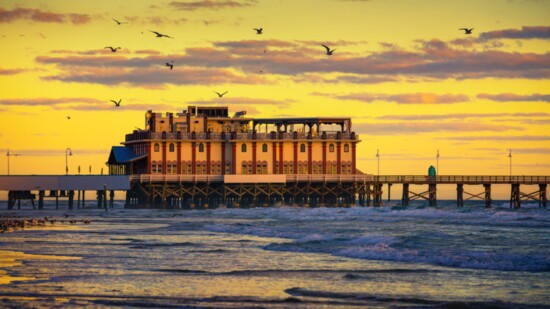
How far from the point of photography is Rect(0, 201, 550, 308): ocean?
34.0 m

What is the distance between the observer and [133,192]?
128250mm

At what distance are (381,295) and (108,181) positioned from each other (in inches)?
3505

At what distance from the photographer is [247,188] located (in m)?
125

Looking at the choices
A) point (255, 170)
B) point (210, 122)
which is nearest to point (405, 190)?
point (255, 170)

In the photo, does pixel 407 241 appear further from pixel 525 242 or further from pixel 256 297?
pixel 256 297

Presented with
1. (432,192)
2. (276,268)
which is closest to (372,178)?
(432,192)

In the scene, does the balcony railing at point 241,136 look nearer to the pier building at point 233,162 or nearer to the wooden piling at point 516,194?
the pier building at point 233,162

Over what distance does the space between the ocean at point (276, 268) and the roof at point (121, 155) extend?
57.1 metres

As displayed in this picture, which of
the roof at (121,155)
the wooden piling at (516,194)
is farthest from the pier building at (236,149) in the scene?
the wooden piling at (516,194)

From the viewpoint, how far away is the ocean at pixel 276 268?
112 feet

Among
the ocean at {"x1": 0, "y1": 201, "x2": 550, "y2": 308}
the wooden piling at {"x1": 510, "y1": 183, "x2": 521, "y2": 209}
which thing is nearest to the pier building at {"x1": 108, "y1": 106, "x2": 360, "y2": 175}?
the wooden piling at {"x1": 510, "y1": 183, "x2": 521, "y2": 209}

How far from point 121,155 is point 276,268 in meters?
88.8

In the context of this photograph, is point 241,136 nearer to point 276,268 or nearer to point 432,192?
point 432,192

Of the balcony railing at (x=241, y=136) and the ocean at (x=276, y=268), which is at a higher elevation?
the balcony railing at (x=241, y=136)
